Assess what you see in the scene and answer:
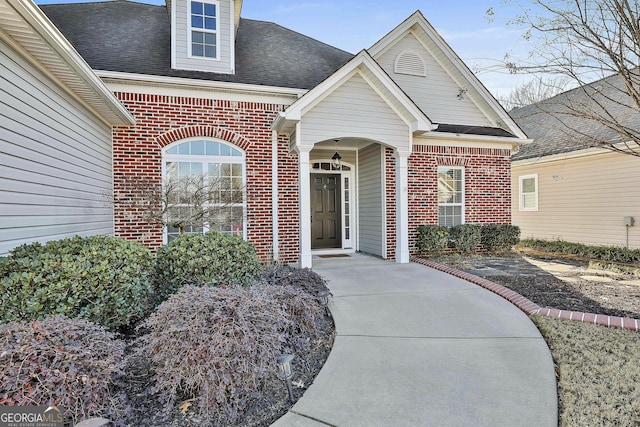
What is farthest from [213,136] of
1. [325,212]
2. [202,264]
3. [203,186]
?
[202,264]

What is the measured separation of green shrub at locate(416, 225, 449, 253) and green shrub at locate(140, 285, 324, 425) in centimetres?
616

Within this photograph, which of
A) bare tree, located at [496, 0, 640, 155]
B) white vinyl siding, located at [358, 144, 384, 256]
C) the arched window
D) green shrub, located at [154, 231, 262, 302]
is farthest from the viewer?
white vinyl siding, located at [358, 144, 384, 256]

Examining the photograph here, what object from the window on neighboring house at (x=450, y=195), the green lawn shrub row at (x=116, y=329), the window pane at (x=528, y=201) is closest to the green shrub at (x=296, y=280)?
the green lawn shrub row at (x=116, y=329)

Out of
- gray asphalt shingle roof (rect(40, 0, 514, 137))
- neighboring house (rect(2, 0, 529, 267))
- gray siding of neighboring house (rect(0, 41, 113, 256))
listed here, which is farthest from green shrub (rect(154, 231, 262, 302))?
gray asphalt shingle roof (rect(40, 0, 514, 137))

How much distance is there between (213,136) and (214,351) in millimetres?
5808

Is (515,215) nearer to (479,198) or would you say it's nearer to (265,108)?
(479,198)

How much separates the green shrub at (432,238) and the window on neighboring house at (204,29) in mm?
6404

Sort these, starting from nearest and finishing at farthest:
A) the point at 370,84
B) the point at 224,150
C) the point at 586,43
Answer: the point at 586,43 → the point at 370,84 → the point at 224,150

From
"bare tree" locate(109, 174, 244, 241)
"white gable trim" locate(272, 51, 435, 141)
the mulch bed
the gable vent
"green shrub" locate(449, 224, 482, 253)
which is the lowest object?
the mulch bed

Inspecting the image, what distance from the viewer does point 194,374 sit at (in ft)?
8.61

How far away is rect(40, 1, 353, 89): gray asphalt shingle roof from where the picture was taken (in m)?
7.50

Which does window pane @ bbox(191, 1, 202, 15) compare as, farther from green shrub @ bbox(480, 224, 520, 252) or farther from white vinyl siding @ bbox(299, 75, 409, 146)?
green shrub @ bbox(480, 224, 520, 252)

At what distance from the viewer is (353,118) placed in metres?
7.57

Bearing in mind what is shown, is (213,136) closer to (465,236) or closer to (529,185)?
(465,236)
